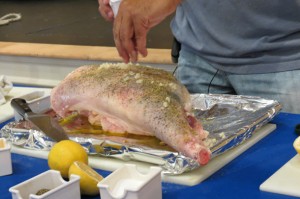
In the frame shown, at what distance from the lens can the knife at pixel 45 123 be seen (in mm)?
1152

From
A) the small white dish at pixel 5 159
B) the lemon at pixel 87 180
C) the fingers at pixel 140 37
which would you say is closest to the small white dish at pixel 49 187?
the lemon at pixel 87 180

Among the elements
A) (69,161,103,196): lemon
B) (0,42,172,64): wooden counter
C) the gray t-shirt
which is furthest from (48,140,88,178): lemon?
(0,42,172,64): wooden counter

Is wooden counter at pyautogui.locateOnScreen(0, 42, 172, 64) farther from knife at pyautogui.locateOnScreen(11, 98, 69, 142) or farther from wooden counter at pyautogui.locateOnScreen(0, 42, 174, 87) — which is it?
knife at pyautogui.locateOnScreen(11, 98, 69, 142)

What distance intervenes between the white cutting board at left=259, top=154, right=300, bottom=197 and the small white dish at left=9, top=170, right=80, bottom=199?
0.30 meters

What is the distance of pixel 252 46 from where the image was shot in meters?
1.53

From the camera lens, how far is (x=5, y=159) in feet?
3.51

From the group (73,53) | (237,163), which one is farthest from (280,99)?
(73,53)

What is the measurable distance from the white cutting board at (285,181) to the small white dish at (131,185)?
6.9 inches

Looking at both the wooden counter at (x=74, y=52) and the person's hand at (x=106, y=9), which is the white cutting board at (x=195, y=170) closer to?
the person's hand at (x=106, y=9)

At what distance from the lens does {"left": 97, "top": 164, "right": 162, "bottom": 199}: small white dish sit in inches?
34.3

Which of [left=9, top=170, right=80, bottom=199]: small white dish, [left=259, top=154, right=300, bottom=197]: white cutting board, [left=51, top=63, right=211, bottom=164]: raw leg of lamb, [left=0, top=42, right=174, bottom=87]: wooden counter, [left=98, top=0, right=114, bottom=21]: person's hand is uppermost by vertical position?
[left=98, top=0, right=114, bottom=21]: person's hand

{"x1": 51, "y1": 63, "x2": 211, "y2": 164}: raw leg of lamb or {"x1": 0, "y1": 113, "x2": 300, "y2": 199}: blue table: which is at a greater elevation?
{"x1": 51, "y1": 63, "x2": 211, "y2": 164}: raw leg of lamb

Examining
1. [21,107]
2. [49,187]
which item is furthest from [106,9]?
[49,187]

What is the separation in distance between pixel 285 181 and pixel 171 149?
0.69 ft
